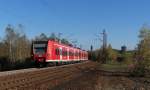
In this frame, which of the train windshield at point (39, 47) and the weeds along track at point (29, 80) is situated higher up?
the train windshield at point (39, 47)

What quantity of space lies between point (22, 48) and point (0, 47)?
704 cm

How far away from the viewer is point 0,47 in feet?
283

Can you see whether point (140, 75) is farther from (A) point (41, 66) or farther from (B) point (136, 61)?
(A) point (41, 66)

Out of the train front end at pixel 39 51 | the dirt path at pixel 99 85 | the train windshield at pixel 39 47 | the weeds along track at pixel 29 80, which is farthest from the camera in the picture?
the train windshield at pixel 39 47

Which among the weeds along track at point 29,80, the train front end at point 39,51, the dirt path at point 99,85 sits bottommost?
the dirt path at point 99,85

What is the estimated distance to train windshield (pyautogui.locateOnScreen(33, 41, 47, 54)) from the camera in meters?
A: 37.8

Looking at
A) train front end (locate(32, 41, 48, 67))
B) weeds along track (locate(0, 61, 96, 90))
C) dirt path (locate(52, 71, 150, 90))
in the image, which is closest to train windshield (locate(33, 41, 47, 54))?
train front end (locate(32, 41, 48, 67))

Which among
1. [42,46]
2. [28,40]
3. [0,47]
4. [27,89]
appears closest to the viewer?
[27,89]

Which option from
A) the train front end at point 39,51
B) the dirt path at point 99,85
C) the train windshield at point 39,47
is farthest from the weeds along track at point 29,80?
the train windshield at point 39,47

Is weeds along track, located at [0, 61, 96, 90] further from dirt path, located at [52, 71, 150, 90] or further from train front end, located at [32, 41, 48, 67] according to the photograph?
train front end, located at [32, 41, 48, 67]

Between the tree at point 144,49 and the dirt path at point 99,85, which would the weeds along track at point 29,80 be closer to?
the dirt path at point 99,85

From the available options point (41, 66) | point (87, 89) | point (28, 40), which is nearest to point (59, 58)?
point (41, 66)

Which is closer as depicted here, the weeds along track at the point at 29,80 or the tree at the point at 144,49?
the weeds along track at the point at 29,80

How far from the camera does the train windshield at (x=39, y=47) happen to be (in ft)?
124
